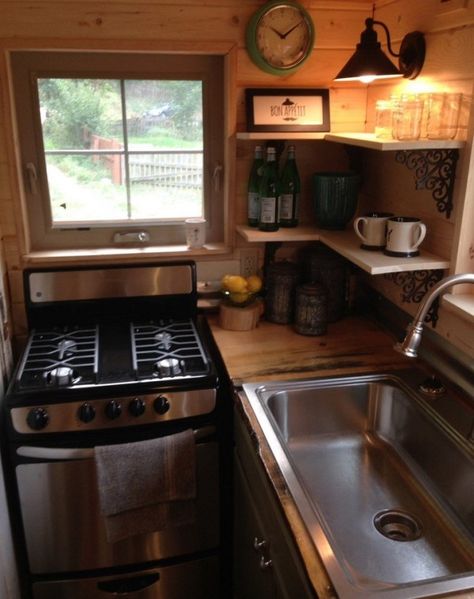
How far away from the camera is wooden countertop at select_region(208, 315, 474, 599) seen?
1.66m

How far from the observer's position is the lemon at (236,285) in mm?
1992

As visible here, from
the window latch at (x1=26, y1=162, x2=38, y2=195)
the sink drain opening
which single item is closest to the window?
the window latch at (x1=26, y1=162, x2=38, y2=195)

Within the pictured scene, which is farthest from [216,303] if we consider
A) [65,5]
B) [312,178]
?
[65,5]

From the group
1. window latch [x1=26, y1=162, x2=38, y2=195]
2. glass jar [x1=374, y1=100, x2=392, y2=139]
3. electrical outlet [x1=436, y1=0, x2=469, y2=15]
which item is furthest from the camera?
window latch [x1=26, y1=162, x2=38, y2=195]

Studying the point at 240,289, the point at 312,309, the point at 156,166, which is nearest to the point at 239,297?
the point at 240,289

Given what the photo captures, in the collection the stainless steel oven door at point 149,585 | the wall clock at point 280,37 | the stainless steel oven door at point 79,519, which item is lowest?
the stainless steel oven door at point 149,585

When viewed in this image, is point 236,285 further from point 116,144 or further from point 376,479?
point 376,479

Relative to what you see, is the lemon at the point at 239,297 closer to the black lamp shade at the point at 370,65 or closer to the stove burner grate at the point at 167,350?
the stove burner grate at the point at 167,350

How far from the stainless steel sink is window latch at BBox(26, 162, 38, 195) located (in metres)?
1.05

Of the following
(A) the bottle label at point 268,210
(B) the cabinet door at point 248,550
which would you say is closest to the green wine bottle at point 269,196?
(A) the bottle label at point 268,210

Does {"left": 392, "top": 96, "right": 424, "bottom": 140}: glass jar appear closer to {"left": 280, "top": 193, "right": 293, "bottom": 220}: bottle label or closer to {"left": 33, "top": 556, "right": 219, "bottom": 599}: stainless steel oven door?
{"left": 280, "top": 193, "right": 293, "bottom": 220}: bottle label

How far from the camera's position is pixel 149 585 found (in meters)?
1.81

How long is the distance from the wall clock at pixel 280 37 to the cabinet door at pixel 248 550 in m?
1.30

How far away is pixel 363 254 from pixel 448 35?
0.61 meters
